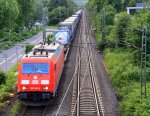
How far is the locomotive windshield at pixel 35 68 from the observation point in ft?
78.1

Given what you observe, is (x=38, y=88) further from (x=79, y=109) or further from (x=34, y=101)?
(x=79, y=109)

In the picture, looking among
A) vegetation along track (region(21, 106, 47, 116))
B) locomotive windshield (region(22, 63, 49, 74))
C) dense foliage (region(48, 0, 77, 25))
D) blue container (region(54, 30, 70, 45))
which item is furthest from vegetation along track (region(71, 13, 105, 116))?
dense foliage (region(48, 0, 77, 25))

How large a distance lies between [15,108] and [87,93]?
20.2 ft

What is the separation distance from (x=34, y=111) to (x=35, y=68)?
2.81 meters

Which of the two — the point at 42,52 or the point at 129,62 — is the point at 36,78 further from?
the point at 129,62

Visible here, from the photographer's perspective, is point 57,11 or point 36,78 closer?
point 36,78

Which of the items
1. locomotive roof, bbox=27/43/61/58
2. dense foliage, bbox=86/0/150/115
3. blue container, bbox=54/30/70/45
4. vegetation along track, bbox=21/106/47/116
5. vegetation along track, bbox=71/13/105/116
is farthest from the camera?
blue container, bbox=54/30/70/45

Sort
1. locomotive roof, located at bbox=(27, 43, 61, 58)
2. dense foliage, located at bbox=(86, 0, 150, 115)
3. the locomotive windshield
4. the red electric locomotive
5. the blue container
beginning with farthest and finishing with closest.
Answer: the blue container < locomotive roof, located at bbox=(27, 43, 61, 58) < the locomotive windshield < the red electric locomotive < dense foliage, located at bbox=(86, 0, 150, 115)

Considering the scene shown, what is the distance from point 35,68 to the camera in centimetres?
2392

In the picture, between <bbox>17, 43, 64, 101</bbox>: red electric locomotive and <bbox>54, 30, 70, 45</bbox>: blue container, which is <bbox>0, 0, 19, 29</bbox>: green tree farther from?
<bbox>54, 30, 70, 45</bbox>: blue container

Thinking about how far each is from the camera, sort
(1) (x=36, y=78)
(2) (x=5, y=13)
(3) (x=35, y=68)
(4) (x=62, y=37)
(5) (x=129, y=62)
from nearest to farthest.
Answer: (1) (x=36, y=78) < (3) (x=35, y=68) < (2) (x=5, y=13) < (5) (x=129, y=62) < (4) (x=62, y=37)

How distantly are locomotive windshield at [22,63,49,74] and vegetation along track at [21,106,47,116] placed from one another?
8.00ft

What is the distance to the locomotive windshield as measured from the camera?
23.8 metres

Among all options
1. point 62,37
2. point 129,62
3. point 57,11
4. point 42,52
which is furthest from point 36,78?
point 57,11
